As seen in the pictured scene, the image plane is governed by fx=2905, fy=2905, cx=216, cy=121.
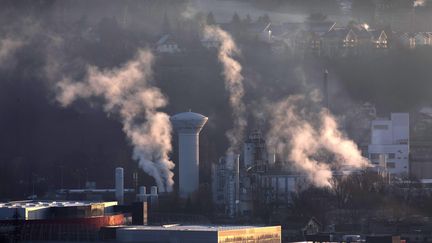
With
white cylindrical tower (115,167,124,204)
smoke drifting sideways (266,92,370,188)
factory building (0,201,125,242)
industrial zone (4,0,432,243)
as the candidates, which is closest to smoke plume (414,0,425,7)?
industrial zone (4,0,432,243)

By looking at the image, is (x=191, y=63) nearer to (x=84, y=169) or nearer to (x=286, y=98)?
(x=286, y=98)

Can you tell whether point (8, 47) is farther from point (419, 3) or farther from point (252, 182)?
point (419, 3)

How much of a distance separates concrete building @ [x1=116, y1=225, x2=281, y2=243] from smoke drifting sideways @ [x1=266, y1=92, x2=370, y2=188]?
1978 centimetres

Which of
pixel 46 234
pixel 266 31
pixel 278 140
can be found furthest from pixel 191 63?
pixel 46 234

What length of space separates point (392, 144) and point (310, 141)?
9.01ft

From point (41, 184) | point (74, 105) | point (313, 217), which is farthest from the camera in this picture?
point (74, 105)

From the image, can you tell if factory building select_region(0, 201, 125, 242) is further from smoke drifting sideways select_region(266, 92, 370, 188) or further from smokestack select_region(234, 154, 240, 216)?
smoke drifting sideways select_region(266, 92, 370, 188)

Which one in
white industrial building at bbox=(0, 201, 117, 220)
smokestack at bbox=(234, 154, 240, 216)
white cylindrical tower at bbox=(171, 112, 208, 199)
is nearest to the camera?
white industrial building at bbox=(0, 201, 117, 220)

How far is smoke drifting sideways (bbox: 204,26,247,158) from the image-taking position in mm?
93750

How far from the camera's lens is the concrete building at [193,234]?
2523 inches

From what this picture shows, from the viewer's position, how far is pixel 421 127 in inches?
3839

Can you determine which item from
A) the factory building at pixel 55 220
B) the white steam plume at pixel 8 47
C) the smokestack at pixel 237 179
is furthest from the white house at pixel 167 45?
the factory building at pixel 55 220

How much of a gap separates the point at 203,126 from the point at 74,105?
176 inches

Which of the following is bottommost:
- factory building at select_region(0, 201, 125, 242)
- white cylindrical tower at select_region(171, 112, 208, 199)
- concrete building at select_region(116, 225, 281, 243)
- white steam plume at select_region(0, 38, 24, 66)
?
concrete building at select_region(116, 225, 281, 243)
